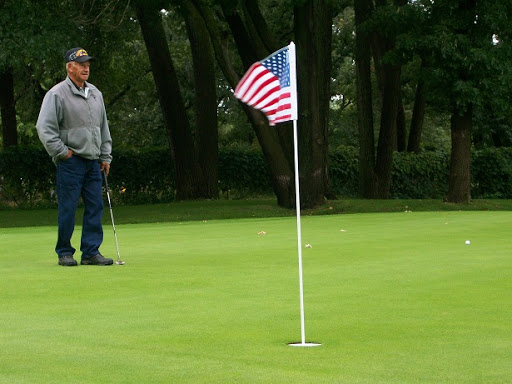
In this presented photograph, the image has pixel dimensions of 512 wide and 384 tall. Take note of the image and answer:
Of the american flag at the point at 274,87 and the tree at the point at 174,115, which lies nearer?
the american flag at the point at 274,87

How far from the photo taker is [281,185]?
28.4m

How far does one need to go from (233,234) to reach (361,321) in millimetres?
9720

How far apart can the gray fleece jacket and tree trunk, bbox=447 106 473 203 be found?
64.2ft

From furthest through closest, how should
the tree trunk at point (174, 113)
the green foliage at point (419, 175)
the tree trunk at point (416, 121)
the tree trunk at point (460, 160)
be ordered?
1. the tree trunk at point (416, 121)
2. the green foliage at point (419, 175)
3. the tree trunk at point (174, 113)
4. the tree trunk at point (460, 160)

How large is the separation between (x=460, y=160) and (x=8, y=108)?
17.0 metres

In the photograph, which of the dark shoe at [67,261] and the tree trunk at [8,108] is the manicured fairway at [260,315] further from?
the tree trunk at [8,108]

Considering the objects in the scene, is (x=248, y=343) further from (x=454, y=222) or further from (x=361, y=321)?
(x=454, y=222)

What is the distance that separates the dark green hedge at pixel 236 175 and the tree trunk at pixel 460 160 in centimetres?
877

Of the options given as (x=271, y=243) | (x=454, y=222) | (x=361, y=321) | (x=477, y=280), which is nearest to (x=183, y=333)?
(x=361, y=321)

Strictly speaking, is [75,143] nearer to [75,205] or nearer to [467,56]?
[75,205]

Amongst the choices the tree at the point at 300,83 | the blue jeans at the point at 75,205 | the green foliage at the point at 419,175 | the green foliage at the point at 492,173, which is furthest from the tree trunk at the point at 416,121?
the blue jeans at the point at 75,205

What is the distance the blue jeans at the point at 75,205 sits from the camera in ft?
38.2

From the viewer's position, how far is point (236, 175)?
37344mm

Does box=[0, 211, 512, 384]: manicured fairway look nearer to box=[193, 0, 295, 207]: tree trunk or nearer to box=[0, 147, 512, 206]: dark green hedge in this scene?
box=[193, 0, 295, 207]: tree trunk
